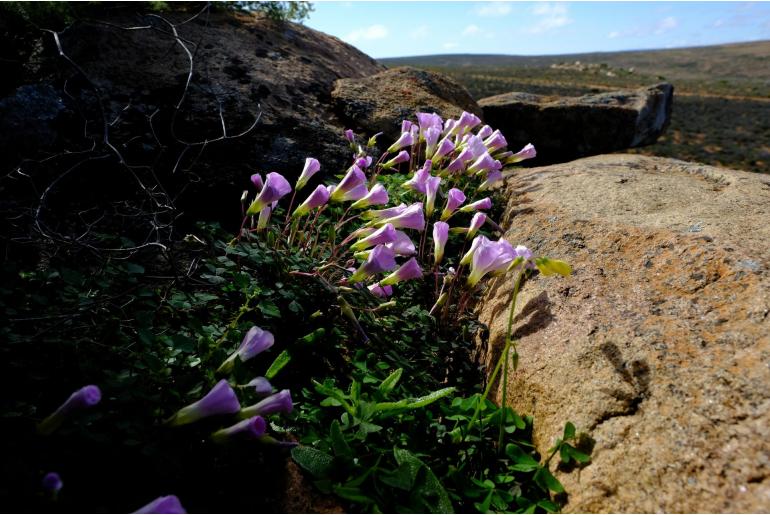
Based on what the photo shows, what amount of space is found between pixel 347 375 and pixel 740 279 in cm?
151

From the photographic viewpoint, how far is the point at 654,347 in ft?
5.72

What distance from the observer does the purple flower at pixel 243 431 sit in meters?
1.43

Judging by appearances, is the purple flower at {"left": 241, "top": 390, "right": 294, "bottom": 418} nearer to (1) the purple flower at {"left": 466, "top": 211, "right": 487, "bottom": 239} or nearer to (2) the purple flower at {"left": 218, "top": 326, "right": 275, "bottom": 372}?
(2) the purple flower at {"left": 218, "top": 326, "right": 275, "bottom": 372}

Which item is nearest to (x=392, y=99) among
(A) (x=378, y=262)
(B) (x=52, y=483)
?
(A) (x=378, y=262)

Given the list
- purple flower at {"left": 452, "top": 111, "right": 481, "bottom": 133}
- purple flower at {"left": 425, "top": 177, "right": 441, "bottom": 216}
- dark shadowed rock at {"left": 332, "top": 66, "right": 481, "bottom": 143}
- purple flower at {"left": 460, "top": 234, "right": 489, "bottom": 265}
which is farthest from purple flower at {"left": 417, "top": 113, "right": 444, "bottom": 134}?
purple flower at {"left": 460, "top": 234, "right": 489, "bottom": 265}

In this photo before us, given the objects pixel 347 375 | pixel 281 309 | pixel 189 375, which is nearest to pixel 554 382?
pixel 347 375

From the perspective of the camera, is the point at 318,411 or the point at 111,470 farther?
the point at 318,411

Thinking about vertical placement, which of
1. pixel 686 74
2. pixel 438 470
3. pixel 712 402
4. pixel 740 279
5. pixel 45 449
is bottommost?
pixel 686 74

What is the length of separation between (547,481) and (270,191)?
1.57 metres

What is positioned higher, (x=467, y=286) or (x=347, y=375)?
(x=467, y=286)

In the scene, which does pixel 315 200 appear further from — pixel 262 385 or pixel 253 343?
pixel 262 385

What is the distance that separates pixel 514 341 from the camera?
2.14 meters

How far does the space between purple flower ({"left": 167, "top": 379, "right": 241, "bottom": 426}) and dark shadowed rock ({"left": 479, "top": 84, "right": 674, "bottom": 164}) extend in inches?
235

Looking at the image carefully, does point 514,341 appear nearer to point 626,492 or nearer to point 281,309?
point 626,492
